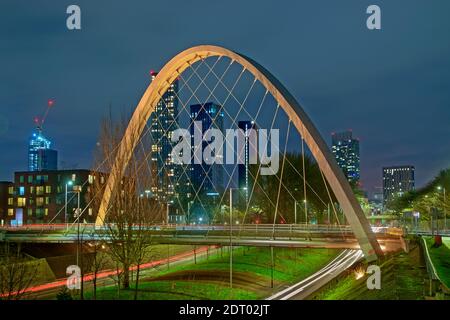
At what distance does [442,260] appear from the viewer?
114ft

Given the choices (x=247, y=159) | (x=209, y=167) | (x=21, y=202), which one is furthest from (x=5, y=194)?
(x=247, y=159)

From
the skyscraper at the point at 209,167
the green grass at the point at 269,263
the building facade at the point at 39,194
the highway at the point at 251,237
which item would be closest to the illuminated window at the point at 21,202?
the building facade at the point at 39,194

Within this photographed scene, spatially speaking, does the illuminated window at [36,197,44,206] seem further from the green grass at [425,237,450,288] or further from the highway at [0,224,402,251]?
the green grass at [425,237,450,288]

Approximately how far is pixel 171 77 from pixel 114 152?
1285 cm

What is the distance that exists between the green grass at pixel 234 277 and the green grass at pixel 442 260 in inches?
448

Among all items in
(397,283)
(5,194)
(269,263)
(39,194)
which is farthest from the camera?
(5,194)

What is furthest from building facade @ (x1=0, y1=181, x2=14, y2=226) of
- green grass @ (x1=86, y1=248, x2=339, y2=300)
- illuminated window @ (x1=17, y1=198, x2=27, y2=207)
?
green grass @ (x1=86, y1=248, x2=339, y2=300)

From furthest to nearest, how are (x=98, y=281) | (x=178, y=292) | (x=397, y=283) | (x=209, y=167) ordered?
(x=209, y=167)
(x=98, y=281)
(x=178, y=292)
(x=397, y=283)

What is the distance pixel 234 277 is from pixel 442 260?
617 inches

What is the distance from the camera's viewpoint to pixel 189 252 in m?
65.3

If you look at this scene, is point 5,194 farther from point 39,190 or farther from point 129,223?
point 129,223

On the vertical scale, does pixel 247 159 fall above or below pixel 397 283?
above

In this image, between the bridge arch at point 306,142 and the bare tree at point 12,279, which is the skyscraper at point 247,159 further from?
the bare tree at point 12,279
